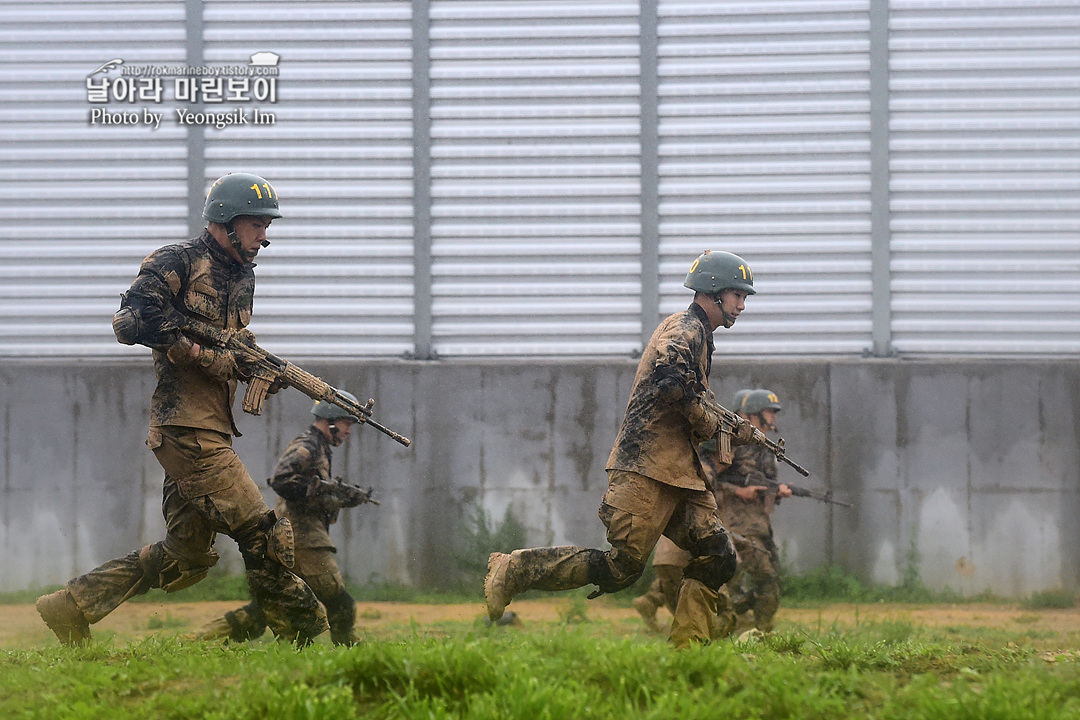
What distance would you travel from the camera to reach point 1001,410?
10.3 metres

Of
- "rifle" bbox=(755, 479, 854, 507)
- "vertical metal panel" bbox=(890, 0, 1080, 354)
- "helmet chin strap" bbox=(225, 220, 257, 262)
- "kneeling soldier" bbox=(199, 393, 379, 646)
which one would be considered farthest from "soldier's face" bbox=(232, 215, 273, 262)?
"vertical metal panel" bbox=(890, 0, 1080, 354)

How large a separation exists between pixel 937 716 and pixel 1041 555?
7740 millimetres

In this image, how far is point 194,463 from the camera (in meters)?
5.22

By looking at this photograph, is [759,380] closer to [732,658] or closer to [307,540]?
[307,540]

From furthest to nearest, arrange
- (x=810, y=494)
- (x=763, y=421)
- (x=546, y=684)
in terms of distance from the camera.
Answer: (x=810, y=494), (x=763, y=421), (x=546, y=684)

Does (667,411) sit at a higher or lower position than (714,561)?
higher

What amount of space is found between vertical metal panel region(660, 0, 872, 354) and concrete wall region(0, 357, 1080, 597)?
2.35 feet

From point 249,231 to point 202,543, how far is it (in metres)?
1.76

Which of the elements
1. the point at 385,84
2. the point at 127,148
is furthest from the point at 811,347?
the point at 127,148

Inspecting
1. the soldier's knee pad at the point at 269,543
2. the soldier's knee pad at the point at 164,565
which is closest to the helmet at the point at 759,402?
the soldier's knee pad at the point at 269,543

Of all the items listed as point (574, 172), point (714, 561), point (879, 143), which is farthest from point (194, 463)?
point (879, 143)

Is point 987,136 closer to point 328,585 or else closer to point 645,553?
point 645,553

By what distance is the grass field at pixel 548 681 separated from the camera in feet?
11.5

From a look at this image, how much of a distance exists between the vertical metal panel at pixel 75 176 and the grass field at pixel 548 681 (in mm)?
7088
